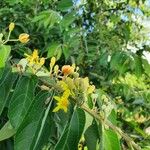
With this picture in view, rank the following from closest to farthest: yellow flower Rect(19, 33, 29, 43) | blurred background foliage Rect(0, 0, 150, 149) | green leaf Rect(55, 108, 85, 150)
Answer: green leaf Rect(55, 108, 85, 150) < yellow flower Rect(19, 33, 29, 43) < blurred background foliage Rect(0, 0, 150, 149)

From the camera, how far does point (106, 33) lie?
3.09 metres

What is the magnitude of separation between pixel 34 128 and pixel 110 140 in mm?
149

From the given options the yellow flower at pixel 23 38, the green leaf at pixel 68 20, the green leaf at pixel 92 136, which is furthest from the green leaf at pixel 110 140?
the green leaf at pixel 68 20

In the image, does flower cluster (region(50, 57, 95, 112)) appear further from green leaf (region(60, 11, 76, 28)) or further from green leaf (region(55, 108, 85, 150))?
green leaf (region(60, 11, 76, 28))

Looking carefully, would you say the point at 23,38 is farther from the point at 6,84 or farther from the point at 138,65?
the point at 138,65

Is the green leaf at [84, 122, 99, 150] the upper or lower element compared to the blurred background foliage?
upper

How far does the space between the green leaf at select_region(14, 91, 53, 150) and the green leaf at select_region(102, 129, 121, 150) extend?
113 millimetres

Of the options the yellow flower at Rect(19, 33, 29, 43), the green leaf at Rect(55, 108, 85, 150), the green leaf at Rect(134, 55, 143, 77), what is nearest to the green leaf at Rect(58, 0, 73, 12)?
the green leaf at Rect(134, 55, 143, 77)

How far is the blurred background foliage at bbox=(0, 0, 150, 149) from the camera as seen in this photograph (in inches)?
104

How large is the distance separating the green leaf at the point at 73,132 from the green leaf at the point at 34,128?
0.16ft

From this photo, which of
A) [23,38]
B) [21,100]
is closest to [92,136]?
[21,100]

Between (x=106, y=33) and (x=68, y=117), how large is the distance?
2.05m

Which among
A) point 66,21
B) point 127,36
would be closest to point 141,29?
point 127,36

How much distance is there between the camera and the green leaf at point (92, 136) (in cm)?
104
